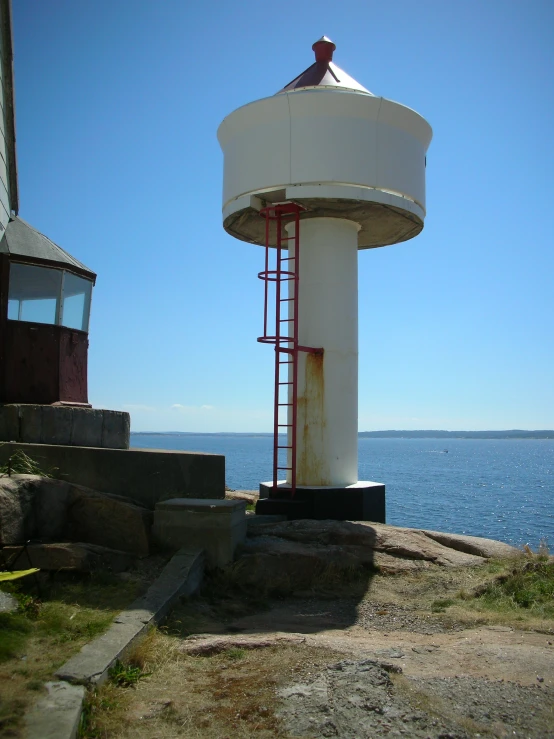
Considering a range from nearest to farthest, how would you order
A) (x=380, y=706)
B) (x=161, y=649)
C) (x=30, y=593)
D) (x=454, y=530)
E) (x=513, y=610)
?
1. (x=380, y=706)
2. (x=161, y=649)
3. (x=30, y=593)
4. (x=513, y=610)
5. (x=454, y=530)

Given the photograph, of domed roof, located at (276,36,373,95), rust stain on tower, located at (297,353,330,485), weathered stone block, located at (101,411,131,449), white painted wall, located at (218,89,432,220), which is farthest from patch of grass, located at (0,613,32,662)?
domed roof, located at (276,36,373,95)

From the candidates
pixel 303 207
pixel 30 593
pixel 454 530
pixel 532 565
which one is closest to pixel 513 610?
pixel 532 565

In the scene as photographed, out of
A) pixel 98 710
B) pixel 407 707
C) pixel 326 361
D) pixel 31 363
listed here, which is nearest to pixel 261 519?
pixel 326 361

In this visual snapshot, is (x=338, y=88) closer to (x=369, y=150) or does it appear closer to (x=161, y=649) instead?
(x=369, y=150)

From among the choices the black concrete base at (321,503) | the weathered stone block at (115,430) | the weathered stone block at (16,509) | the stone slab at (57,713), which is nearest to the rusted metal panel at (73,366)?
the weathered stone block at (115,430)

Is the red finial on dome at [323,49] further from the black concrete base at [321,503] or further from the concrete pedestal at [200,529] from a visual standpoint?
the concrete pedestal at [200,529]

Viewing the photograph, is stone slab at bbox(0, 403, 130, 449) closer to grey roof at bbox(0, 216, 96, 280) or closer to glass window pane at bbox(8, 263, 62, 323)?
glass window pane at bbox(8, 263, 62, 323)

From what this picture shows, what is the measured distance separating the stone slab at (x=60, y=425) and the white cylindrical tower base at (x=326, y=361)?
3333 millimetres

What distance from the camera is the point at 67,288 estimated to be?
40.1ft

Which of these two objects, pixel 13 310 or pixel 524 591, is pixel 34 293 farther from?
pixel 524 591

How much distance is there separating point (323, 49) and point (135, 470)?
8.85 meters

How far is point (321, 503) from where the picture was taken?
1280 cm

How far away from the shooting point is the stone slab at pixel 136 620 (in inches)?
224

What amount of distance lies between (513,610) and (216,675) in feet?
13.3
